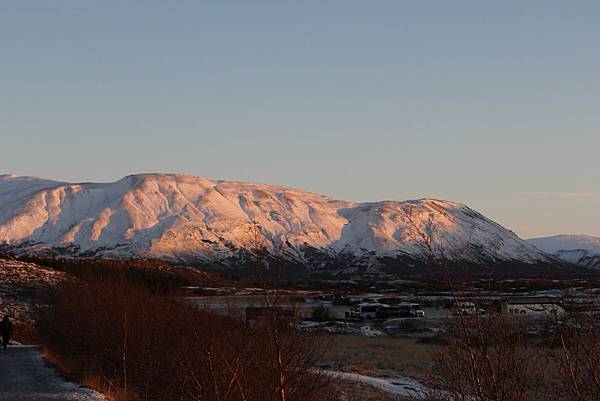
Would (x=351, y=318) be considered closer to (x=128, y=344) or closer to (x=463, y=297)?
(x=128, y=344)

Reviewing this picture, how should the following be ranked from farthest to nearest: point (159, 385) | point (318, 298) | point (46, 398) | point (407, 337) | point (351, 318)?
point (318, 298) < point (351, 318) < point (407, 337) < point (159, 385) < point (46, 398)

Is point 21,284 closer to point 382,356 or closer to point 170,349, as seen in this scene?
point 382,356

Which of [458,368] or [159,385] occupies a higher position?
[458,368]

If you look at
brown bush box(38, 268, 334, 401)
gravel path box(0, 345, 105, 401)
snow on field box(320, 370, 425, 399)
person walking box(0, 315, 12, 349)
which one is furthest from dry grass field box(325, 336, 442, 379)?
person walking box(0, 315, 12, 349)

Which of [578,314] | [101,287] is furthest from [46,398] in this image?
[578,314]

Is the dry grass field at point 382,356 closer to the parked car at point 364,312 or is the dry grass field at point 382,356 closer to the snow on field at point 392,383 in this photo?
the snow on field at point 392,383

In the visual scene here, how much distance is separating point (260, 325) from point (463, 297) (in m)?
9.81

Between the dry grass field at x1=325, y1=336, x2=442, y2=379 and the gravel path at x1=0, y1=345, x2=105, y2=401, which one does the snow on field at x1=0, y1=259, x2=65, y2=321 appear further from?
the gravel path at x1=0, y1=345, x2=105, y2=401

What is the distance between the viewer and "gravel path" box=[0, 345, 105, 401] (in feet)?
63.3

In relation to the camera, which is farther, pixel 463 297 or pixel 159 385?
pixel 159 385

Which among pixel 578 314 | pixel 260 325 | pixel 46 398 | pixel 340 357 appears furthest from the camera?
pixel 340 357

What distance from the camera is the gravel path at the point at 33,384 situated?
19.3 m

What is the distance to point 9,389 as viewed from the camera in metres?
21.3

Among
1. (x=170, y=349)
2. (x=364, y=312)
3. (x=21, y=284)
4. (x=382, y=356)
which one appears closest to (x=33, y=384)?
(x=170, y=349)
